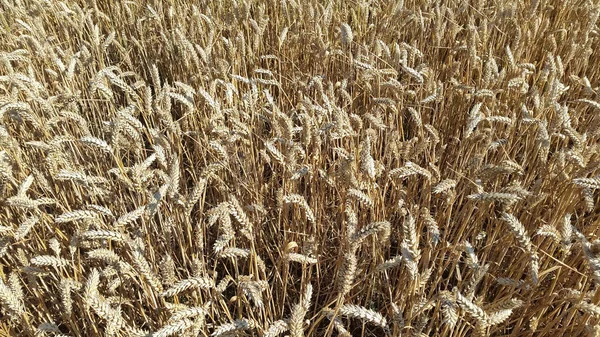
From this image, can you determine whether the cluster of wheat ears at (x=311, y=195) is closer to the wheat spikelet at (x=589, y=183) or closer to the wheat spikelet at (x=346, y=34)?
the wheat spikelet at (x=589, y=183)

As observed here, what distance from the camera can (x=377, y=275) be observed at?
4.84 ft

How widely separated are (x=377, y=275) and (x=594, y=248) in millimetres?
627

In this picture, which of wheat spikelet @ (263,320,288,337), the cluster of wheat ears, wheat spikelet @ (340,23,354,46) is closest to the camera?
wheat spikelet @ (263,320,288,337)

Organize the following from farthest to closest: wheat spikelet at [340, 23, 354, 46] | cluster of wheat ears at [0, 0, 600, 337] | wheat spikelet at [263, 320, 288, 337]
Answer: wheat spikelet at [340, 23, 354, 46] → cluster of wheat ears at [0, 0, 600, 337] → wheat spikelet at [263, 320, 288, 337]

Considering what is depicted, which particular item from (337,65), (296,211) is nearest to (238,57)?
(337,65)

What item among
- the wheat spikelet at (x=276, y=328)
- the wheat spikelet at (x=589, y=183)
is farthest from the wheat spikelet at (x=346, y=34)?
the wheat spikelet at (x=276, y=328)

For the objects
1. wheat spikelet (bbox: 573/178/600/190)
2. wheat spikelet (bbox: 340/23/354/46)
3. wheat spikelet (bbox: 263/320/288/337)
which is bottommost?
wheat spikelet (bbox: 263/320/288/337)

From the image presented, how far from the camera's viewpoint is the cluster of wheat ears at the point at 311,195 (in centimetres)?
107

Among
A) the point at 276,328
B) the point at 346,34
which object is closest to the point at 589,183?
the point at 276,328

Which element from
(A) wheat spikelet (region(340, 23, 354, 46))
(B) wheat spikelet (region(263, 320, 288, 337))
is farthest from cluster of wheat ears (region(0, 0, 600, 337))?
(A) wheat spikelet (region(340, 23, 354, 46))

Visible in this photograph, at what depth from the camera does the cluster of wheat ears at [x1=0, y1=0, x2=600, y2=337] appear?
1.07 m

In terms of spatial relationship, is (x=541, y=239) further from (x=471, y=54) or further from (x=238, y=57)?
(x=238, y=57)

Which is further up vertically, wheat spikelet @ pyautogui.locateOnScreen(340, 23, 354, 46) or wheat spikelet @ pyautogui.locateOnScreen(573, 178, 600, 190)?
wheat spikelet @ pyautogui.locateOnScreen(340, 23, 354, 46)

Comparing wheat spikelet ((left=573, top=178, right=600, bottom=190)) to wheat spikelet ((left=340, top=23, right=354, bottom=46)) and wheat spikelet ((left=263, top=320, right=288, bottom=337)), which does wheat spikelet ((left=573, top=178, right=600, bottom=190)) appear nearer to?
wheat spikelet ((left=263, top=320, right=288, bottom=337))
